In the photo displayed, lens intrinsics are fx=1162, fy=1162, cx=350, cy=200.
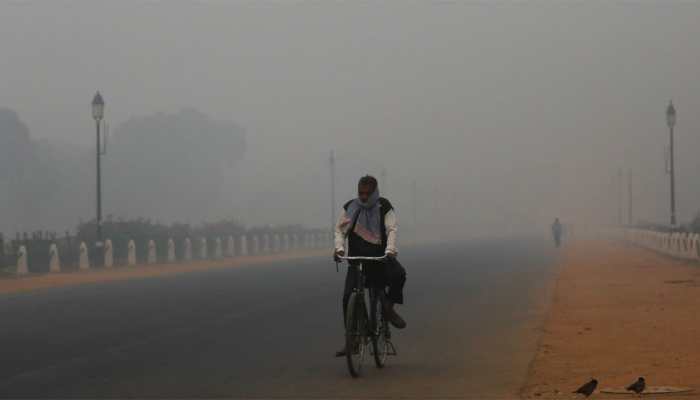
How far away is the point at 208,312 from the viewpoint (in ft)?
63.0

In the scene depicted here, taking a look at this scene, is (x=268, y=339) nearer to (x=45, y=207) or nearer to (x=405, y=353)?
(x=405, y=353)

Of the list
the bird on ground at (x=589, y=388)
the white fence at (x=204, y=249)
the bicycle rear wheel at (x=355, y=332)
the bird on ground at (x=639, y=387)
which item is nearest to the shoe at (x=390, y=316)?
the bicycle rear wheel at (x=355, y=332)

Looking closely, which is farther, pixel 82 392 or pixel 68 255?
pixel 68 255

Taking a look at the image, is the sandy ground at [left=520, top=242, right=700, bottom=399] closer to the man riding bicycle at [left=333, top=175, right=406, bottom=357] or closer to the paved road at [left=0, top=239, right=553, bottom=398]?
the paved road at [left=0, top=239, right=553, bottom=398]

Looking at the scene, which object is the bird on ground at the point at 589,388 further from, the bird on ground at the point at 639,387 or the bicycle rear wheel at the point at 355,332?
the bicycle rear wheel at the point at 355,332

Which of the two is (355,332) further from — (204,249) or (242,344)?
(204,249)

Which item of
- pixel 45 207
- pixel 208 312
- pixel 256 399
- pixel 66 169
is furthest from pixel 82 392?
pixel 66 169

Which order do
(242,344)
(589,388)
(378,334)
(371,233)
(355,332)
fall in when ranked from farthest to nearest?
(242,344), (378,334), (371,233), (355,332), (589,388)

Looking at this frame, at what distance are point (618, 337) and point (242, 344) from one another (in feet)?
15.1

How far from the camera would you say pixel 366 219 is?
11250 mm

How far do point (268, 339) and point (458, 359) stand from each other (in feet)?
10.6

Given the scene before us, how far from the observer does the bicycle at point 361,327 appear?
10500 mm

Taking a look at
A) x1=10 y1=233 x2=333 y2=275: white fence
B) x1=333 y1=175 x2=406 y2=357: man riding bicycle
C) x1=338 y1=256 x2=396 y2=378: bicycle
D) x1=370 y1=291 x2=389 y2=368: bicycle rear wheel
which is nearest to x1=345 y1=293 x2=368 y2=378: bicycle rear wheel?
x1=338 y1=256 x2=396 y2=378: bicycle

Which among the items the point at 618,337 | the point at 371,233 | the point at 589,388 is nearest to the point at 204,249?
the point at 618,337
